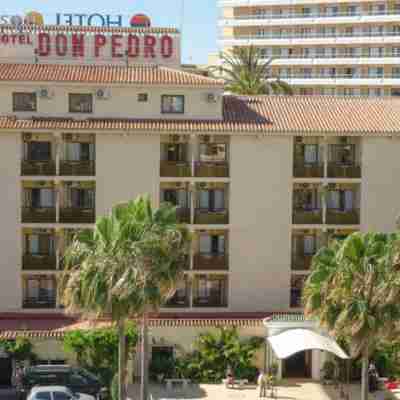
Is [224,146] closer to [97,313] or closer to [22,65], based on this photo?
[22,65]

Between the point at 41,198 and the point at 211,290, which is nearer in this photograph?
the point at 41,198

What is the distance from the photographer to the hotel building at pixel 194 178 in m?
56.1

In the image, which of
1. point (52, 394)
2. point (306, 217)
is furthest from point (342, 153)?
point (52, 394)

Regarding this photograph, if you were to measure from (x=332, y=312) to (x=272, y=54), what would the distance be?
99151mm

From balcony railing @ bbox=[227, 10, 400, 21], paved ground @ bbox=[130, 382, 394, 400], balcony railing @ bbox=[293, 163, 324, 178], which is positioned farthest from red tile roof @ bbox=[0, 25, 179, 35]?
balcony railing @ bbox=[227, 10, 400, 21]

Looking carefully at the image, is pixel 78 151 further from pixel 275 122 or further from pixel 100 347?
pixel 100 347

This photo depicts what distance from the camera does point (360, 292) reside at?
40.5 metres

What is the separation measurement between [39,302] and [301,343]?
59.9ft

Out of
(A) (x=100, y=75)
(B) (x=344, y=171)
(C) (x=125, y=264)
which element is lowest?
(C) (x=125, y=264)

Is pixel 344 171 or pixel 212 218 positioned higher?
pixel 344 171

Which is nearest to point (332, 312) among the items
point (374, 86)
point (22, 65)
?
point (22, 65)

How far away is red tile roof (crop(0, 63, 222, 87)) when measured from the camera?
5709 centimetres

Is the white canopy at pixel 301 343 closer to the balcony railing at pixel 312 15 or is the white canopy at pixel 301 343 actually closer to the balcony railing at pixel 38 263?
the balcony railing at pixel 38 263

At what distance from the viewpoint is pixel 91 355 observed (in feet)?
163
